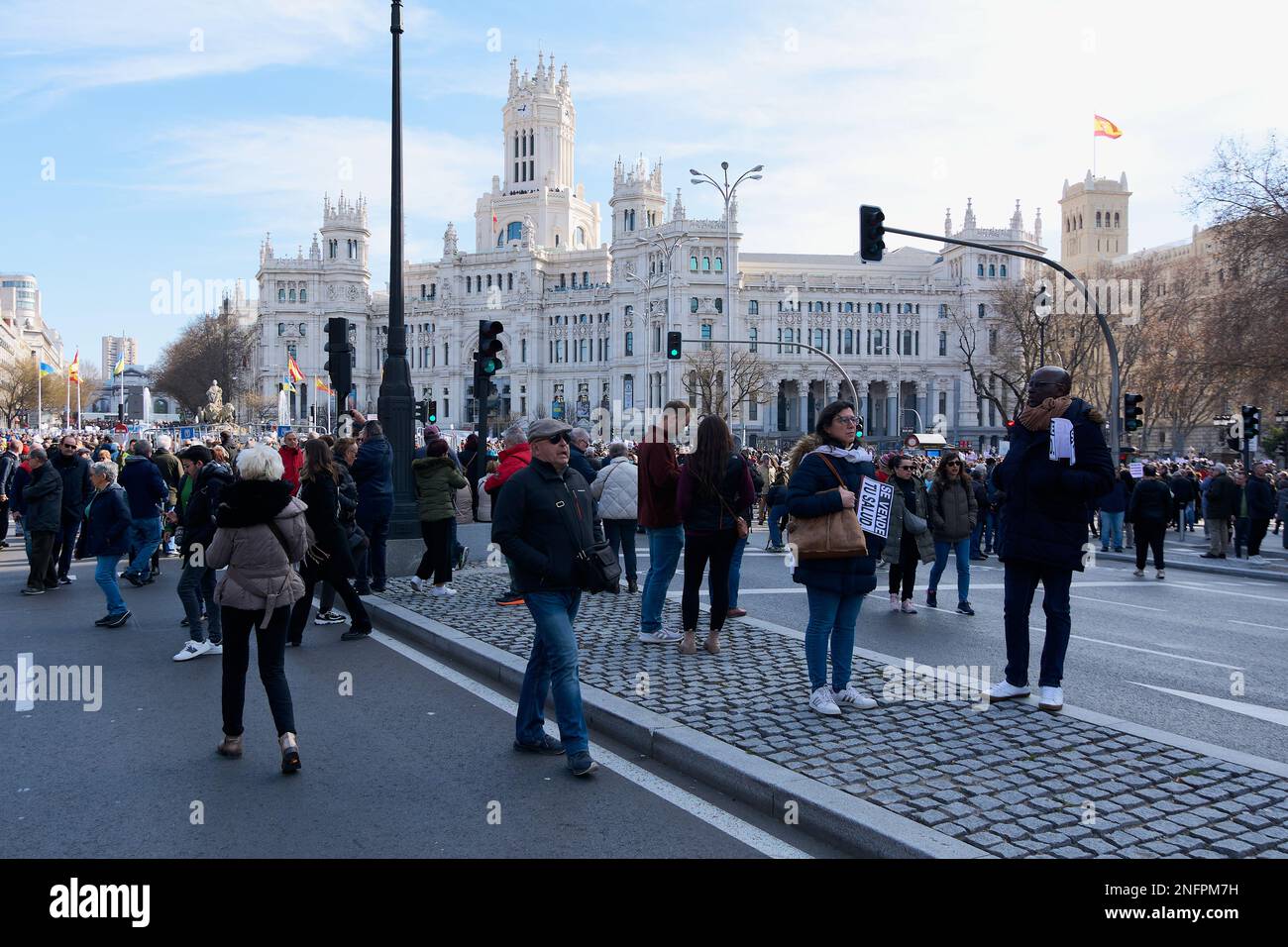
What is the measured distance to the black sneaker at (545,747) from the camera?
6016 millimetres

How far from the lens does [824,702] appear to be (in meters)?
6.41

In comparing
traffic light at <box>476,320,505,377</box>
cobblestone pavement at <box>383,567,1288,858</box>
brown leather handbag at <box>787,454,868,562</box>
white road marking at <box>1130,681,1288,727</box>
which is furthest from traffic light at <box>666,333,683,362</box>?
brown leather handbag at <box>787,454,868,562</box>

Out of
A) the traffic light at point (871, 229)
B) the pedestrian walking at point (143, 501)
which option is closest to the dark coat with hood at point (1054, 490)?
the pedestrian walking at point (143, 501)

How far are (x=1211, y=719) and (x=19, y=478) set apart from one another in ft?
58.0

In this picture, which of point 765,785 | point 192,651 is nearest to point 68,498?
point 192,651

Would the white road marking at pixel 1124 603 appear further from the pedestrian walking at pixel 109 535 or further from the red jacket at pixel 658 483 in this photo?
the pedestrian walking at pixel 109 535

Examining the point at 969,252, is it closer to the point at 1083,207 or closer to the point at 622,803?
the point at 1083,207

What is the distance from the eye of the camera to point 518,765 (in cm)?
580

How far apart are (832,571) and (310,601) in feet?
17.6

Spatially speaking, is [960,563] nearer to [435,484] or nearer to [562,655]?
[435,484]

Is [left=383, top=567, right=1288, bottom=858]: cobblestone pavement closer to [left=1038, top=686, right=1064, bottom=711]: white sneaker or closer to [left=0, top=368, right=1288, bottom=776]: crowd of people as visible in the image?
[left=1038, top=686, right=1064, bottom=711]: white sneaker

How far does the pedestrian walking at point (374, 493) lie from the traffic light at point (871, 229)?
1075 cm

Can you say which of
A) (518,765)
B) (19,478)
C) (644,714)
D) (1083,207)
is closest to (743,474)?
(644,714)
